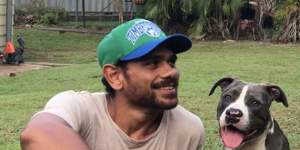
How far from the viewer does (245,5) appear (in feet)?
67.3

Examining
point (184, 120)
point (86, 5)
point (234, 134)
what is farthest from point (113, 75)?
point (86, 5)

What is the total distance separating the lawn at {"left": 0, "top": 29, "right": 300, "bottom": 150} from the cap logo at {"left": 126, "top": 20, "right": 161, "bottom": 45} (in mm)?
3623

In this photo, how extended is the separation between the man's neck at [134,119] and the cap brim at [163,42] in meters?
0.26

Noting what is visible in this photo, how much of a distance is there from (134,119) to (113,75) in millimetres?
228

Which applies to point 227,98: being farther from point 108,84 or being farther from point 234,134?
point 108,84

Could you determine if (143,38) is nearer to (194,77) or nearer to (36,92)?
(36,92)

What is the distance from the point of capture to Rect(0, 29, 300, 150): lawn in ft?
25.7

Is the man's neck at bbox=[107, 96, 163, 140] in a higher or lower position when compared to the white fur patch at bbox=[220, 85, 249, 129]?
higher

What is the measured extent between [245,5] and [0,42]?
811cm

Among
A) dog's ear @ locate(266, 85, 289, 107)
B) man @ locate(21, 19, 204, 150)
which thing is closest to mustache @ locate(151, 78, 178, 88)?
man @ locate(21, 19, 204, 150)

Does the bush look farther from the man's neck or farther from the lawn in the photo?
the man's neck

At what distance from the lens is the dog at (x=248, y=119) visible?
4496 millimetres

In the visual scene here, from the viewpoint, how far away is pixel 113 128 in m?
3.08

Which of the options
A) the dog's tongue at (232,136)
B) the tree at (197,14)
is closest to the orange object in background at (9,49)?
the tree at (197,14)
